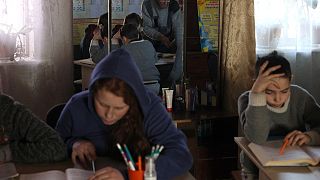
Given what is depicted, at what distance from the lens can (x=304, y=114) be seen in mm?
2229

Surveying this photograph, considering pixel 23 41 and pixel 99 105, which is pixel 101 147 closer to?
pixel 99 105

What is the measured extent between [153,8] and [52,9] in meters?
0.72

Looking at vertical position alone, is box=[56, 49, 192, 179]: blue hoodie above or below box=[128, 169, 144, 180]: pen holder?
above

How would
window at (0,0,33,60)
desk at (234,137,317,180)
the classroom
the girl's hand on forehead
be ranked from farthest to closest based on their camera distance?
1. the classroom
2. window at (0,0,33,60)
3. the girl's hand on forehead
4. desk at (234,137,317,180)

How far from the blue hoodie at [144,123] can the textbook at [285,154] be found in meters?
0.32

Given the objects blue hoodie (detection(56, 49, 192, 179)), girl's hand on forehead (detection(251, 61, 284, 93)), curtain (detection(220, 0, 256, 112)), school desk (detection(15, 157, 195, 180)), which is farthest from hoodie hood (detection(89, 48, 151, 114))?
curtain (detection(220, 0, 256, 112))

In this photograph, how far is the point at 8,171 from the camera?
60.6 inches

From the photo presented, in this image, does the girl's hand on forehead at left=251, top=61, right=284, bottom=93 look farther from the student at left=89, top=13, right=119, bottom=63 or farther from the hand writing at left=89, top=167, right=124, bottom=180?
the student at left=89, top=13, right=119, bottom=63

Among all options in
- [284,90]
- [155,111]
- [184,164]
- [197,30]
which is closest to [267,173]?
[184,164]

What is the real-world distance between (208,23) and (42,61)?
1259 millimetres

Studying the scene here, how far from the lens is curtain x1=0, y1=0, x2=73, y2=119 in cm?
327

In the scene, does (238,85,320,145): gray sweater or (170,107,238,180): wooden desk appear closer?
(238,85,320,145): gray sweater

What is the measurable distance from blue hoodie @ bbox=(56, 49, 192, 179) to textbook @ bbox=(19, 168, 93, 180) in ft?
0.64

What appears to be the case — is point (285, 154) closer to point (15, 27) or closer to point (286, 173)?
point (286, 173)
